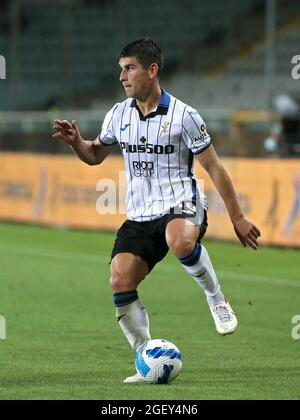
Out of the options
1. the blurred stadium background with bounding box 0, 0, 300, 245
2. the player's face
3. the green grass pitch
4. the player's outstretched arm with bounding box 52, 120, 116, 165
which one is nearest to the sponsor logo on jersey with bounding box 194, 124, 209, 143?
the player's face

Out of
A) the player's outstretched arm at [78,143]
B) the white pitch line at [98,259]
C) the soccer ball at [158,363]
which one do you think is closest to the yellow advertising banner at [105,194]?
the white pitch line at [98,259]

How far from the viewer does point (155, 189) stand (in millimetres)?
8133

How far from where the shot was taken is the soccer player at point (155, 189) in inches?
313

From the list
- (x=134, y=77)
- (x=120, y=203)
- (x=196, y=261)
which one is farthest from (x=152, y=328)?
(x=120, y=203)

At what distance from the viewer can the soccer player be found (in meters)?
7.96

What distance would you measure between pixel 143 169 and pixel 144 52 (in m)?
0.82

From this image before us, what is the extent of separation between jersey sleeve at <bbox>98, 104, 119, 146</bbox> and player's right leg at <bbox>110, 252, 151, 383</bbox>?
917 millimetres

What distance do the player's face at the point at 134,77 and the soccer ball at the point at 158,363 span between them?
1.73m

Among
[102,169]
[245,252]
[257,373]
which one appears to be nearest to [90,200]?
[102,169]

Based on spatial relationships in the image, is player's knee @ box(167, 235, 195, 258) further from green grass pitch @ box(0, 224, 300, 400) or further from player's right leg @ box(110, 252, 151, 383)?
green grass pitch @ box(0, 224, 300, 400)

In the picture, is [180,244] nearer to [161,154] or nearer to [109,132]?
[161,154]

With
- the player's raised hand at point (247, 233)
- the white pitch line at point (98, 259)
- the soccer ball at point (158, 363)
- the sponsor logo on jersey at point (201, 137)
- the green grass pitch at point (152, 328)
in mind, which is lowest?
the white pitch line at point (98, 259)

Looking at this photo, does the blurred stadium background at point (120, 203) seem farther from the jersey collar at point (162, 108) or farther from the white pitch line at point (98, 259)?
the jersey collar at point (162, 108)

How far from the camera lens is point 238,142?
23297 millimetres
